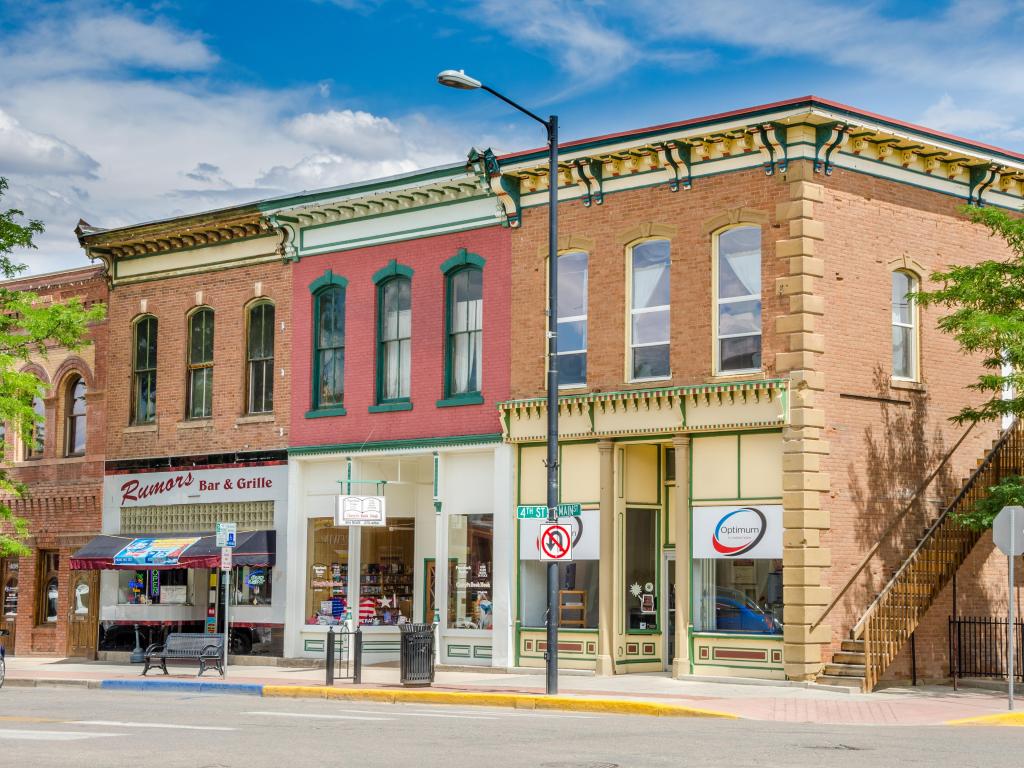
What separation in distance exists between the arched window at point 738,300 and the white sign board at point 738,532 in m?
2.29

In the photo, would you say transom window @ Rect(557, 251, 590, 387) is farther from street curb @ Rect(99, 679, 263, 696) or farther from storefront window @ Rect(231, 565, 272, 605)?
storefront window @ Rect(231, 565, 272, 605)

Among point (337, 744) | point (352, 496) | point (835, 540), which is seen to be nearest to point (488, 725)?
point (337, 744)

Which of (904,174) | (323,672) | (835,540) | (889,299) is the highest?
(904,174)

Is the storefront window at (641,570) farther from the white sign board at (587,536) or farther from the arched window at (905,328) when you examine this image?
the arched window at (905,328)

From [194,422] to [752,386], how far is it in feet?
45.6

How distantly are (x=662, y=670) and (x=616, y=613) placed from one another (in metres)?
1.39

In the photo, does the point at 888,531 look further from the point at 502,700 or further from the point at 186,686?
the point at 186,686

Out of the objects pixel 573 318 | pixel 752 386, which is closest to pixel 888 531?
pixel 752 386

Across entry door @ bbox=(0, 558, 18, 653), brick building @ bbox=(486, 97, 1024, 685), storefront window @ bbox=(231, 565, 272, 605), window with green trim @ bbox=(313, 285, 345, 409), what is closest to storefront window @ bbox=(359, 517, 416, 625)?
storefront window @ bbox=(231, 565, 272, 605)

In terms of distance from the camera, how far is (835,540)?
23.4 m

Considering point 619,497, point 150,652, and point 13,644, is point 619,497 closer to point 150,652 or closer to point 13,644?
point 150,652

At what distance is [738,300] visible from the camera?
24.3 m

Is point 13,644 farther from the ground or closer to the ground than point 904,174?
closer to the ground

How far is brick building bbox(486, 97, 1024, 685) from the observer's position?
23.4 metres
